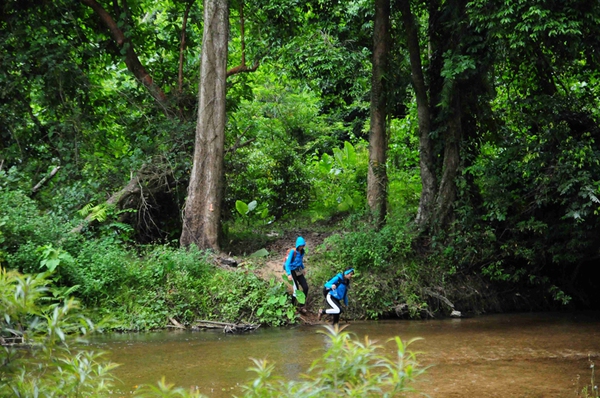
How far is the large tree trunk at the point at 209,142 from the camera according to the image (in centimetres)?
1758

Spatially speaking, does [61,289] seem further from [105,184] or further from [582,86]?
[582,86]

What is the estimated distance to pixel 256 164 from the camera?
2225 cm

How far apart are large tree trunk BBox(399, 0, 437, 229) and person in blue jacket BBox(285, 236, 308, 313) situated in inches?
173

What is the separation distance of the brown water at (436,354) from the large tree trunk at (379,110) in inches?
169

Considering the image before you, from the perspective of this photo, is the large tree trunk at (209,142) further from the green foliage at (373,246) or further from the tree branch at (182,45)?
the green foliage at (373,246)

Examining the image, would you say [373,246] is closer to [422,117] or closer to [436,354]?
[422,117]

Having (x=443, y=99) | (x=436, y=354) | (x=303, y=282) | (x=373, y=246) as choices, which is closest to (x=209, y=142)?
(x=303, y=282)

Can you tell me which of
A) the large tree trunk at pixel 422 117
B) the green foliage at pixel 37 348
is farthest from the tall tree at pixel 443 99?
the green foliage at pixel 37 348

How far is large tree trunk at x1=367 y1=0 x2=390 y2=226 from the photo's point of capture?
18.7 meters

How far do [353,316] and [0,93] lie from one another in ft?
Result: 38.4

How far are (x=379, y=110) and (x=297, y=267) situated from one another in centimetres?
568

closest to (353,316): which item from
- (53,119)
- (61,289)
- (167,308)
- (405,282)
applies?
(405,282)

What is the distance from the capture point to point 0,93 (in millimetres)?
18984

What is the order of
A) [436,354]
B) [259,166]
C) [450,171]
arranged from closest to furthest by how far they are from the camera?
[436,354] → [450,171] → [259,166]
